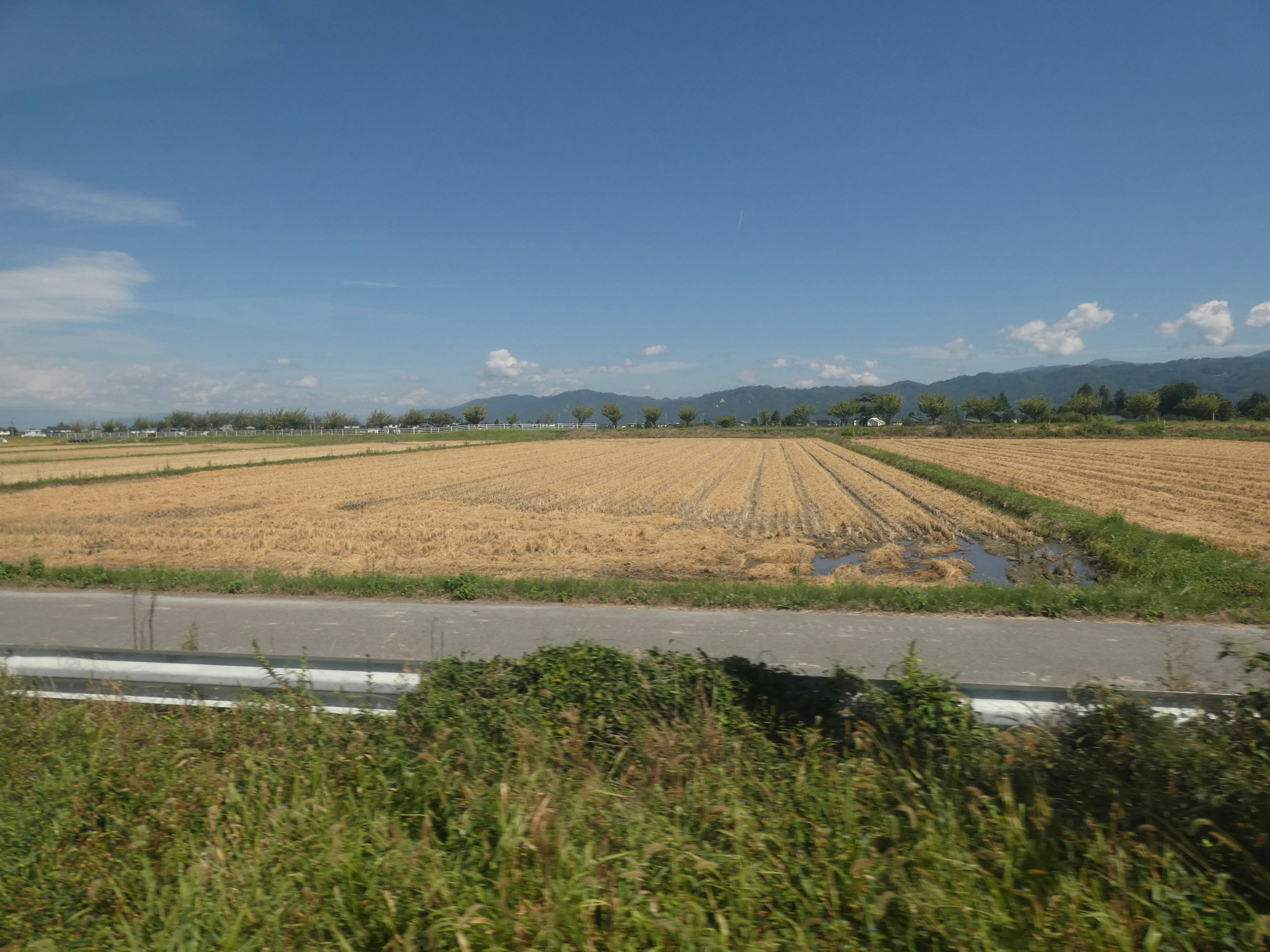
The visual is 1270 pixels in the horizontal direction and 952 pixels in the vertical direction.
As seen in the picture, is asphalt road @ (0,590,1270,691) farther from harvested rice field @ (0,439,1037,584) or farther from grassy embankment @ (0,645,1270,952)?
harvested rice field @ (0,439,1037,584)

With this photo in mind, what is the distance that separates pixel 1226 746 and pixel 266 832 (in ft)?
17.0

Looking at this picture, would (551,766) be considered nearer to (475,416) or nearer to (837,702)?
(837,702)

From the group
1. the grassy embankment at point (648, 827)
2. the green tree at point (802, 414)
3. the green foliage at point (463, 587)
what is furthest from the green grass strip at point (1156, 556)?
the green tree at point (802, 414)

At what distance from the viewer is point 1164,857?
10.0 feet

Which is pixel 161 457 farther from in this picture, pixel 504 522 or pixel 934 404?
pixel 934 404

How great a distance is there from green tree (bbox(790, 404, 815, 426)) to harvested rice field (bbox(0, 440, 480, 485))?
109783 millimetres

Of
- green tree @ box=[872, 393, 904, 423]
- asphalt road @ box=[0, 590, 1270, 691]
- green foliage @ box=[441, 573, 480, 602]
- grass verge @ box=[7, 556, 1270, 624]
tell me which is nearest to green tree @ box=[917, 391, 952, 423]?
green tree @ box=[872, 393, 904, 423]

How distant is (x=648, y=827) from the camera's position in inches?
138

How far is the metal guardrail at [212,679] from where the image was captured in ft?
17.2

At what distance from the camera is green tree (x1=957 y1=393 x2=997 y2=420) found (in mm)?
154750

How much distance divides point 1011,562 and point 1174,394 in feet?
587

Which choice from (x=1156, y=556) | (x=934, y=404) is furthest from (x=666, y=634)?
(x=934, y=404)

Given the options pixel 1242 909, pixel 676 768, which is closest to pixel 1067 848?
pixel 1242 909

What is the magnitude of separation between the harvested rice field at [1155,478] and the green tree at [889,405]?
126007mm
